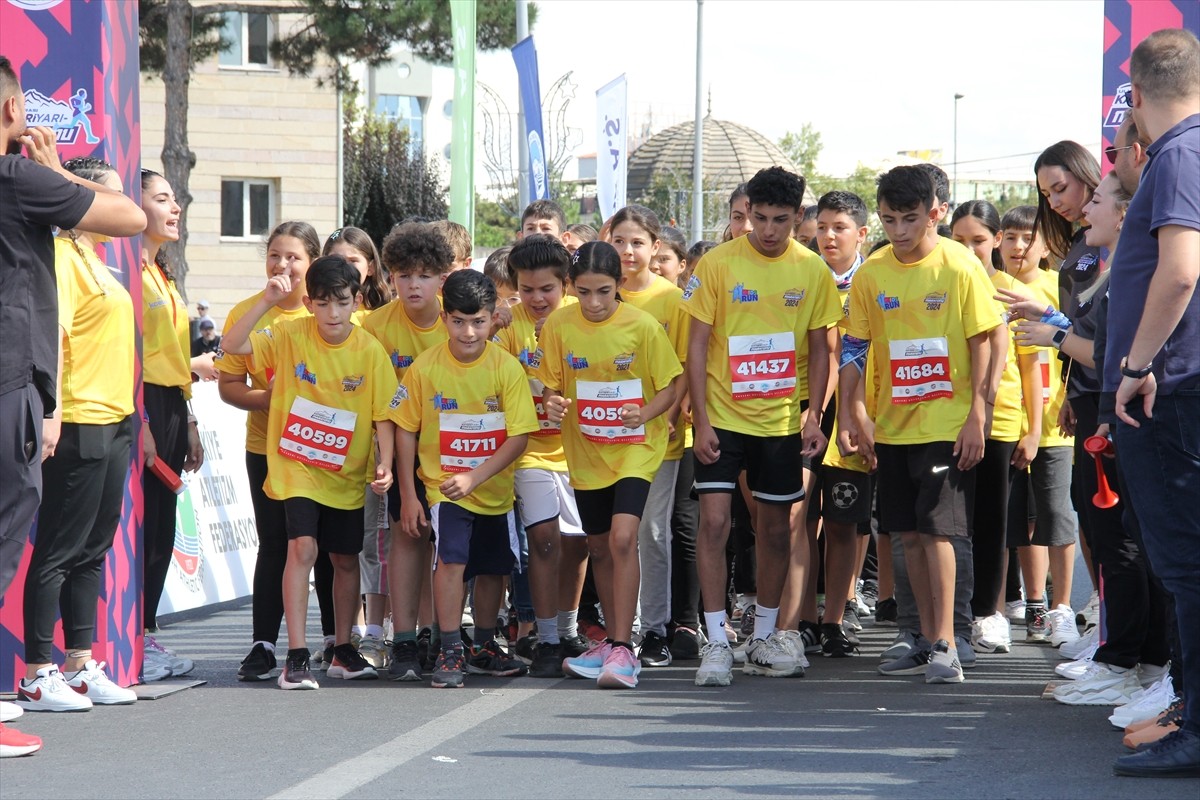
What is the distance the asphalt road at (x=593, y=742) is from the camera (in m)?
4.51

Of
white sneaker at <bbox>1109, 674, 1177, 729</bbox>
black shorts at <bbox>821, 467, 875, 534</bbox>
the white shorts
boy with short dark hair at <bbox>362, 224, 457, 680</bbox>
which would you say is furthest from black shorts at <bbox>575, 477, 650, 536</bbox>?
white sneaker at <bbox>1109, 674, 1177, 729</bbox>

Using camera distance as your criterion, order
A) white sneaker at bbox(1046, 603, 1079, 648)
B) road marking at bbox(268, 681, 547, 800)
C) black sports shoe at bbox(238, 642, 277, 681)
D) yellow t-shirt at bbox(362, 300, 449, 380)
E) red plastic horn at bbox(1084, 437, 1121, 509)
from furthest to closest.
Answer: white sneaker at bbox(1046, 603, 1079, 648) < yellow t-shirt at bbox(362, 300, 449, 380) < black sports shoe at bbox(238, 642, 277, 681) < red plastic horn at bbox(1084, 437, 1121, 509) < road marking at bbox(268, 681, 547, 800)

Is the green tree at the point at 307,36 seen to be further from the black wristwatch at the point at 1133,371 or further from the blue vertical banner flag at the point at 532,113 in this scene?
the black wristwatch at the point at 1133,371

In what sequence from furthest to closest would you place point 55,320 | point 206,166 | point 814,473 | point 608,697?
point 206,166 < point 814,473 < point 608,697 < point 55,320

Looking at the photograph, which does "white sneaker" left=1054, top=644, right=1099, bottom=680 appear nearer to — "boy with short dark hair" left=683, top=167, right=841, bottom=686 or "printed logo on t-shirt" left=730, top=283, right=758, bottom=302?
"boy with short dark hair" left=683, top=167, right=841, bottom=686

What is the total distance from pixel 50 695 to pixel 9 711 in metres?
0.41

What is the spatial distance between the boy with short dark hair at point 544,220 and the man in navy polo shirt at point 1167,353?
4193mm

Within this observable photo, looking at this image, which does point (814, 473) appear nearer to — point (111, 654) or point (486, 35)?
point (111, 654)

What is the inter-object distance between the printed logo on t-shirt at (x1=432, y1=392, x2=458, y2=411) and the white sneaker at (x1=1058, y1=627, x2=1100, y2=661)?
125 inches

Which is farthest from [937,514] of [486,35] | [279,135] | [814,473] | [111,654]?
[279,135]

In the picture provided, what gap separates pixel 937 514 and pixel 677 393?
1.27 meters

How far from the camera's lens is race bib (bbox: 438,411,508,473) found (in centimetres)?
659

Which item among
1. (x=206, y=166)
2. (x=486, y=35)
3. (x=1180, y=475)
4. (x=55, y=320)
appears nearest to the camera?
(x=1180, y=475)

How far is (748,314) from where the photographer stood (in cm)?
672
